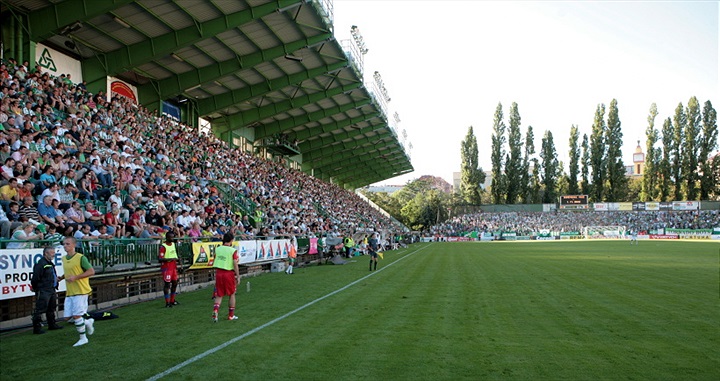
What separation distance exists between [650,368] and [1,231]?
40.0 ft

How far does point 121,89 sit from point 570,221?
72.5 m

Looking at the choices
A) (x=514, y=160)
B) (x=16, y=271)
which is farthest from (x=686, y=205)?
(x=16, y=271)

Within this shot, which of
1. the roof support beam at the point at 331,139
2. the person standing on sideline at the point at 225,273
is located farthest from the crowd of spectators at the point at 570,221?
the person standing on sideline at the point at 225,273

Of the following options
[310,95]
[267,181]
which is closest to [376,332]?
[267,181]

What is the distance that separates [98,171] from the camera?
53.9ft

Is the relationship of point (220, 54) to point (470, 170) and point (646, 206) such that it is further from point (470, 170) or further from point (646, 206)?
point (646, 206)

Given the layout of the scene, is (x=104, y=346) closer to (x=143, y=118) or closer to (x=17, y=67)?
(x=17, y=67)

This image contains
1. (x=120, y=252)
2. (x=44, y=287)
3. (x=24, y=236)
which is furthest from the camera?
(x=120, y=252)

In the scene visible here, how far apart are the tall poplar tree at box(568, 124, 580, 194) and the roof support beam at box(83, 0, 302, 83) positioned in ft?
264

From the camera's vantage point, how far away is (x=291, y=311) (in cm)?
1148

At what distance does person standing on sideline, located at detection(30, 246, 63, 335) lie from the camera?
9.59 m

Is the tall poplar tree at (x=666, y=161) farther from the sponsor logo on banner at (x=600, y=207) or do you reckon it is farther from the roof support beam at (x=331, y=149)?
the roof support beam at (x=331, y=149)

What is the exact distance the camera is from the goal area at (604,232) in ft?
237

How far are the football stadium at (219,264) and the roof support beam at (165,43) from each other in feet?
0.29
